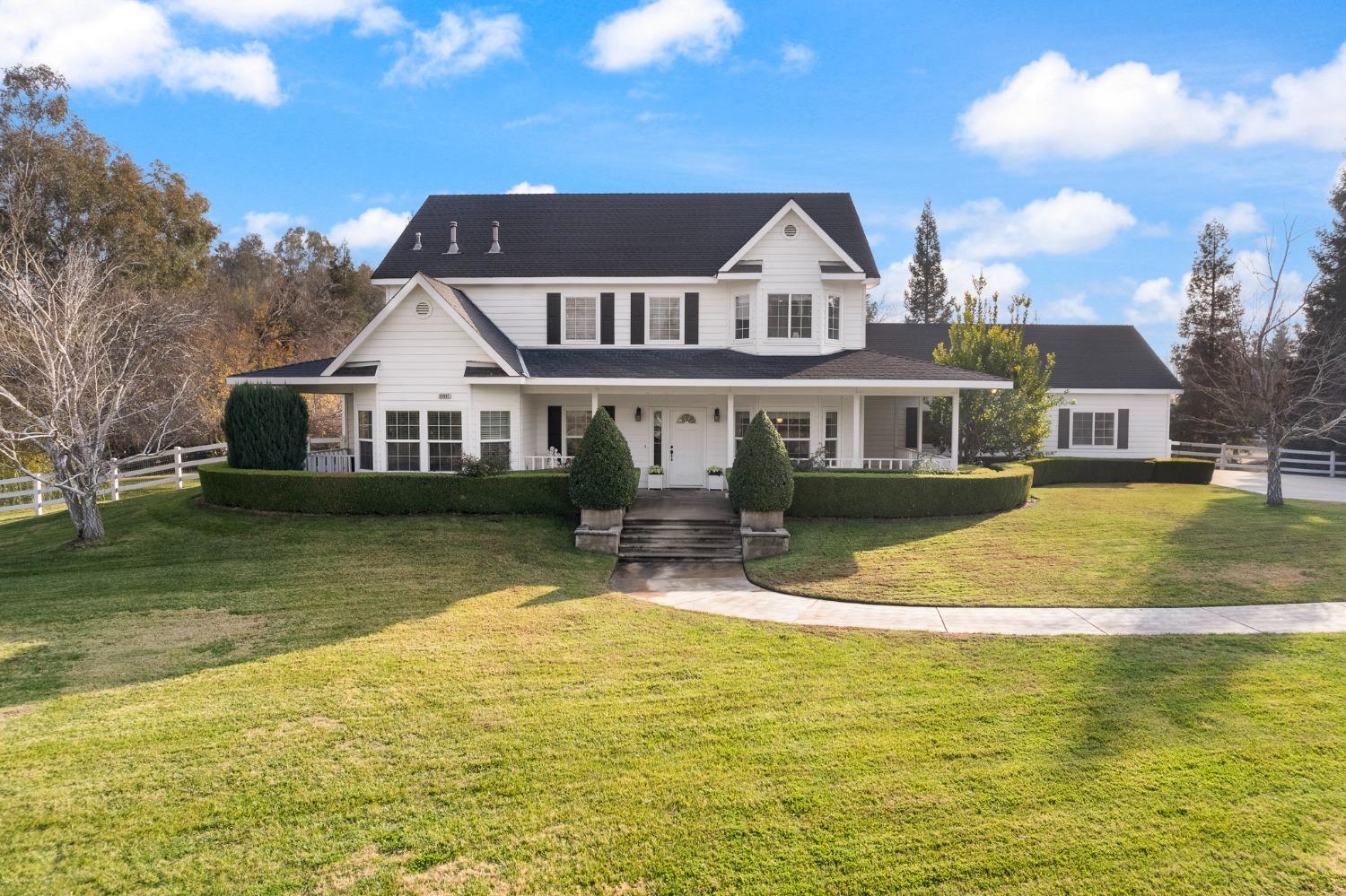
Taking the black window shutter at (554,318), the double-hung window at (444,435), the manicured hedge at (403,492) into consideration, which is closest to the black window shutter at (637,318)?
the black window shutter at (554,318)

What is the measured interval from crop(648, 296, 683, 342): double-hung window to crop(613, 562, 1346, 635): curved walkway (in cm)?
1148

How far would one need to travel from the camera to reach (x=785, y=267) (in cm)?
2248

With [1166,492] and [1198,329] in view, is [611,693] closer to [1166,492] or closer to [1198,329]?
[1166,492]

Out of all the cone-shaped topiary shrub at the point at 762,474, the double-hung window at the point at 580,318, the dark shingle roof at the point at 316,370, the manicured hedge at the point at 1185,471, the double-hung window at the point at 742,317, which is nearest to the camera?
the cone-shaped topiary shrub at the point at 762,474

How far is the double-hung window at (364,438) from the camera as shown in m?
20.2

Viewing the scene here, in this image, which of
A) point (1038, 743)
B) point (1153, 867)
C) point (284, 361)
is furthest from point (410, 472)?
point (284, 361)

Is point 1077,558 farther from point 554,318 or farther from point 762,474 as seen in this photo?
point 554,318

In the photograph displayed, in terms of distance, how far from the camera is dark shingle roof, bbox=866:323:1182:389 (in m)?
30.8

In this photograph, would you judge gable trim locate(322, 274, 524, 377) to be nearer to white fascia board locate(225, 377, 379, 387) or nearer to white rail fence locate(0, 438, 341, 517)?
white fascia board locate(225, 377, 379, 387)

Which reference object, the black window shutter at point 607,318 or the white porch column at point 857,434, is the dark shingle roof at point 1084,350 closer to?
the white porch column at point 857,434

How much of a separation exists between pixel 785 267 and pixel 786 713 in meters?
16.9

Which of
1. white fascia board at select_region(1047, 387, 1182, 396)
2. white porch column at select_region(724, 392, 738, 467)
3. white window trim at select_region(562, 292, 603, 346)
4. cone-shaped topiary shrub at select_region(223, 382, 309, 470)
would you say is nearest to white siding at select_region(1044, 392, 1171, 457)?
white fascia board at select_region(1047, 387, 1182, 396)

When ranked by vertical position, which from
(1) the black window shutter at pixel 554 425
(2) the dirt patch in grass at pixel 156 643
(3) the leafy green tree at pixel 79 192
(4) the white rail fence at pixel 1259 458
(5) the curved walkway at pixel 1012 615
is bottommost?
(5) the curved walkway at pixel 1012 615

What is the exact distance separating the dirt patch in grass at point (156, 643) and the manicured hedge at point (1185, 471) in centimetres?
2955
